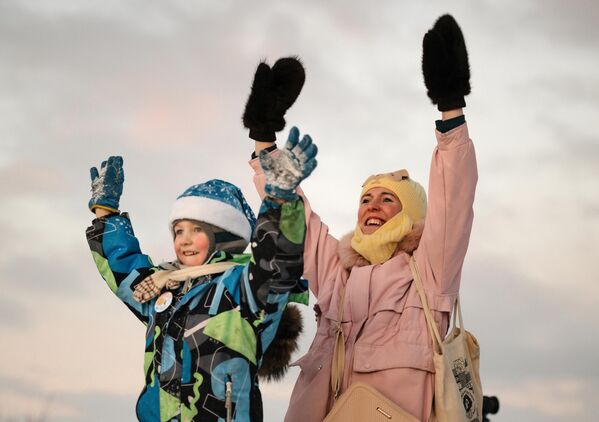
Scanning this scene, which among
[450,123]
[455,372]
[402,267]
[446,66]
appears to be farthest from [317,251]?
[446,66]

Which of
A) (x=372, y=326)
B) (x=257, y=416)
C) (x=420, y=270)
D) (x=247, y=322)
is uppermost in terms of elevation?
(x=420, y=270)

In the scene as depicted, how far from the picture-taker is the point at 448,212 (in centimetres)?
436

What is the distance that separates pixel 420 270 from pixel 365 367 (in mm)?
544

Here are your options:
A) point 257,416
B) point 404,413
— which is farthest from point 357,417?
point 257,416

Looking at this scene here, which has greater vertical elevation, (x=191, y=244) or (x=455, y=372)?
(x=191, y=244)

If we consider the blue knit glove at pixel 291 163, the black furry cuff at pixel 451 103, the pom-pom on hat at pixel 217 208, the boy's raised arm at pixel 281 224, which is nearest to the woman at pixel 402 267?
the black furry cuff at pixel 451 103

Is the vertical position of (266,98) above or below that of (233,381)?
above

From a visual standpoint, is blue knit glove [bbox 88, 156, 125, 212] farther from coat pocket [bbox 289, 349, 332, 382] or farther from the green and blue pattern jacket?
coat pocket [bbox 289, 349, 332, 382]

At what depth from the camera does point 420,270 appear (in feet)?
14.9

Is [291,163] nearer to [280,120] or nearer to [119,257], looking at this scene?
[280,120]

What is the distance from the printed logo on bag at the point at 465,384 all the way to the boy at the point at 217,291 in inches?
35.7

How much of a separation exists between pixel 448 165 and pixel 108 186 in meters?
1.72

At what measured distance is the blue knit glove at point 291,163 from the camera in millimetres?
3527

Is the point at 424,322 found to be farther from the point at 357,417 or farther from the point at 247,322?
the point at 247,322
